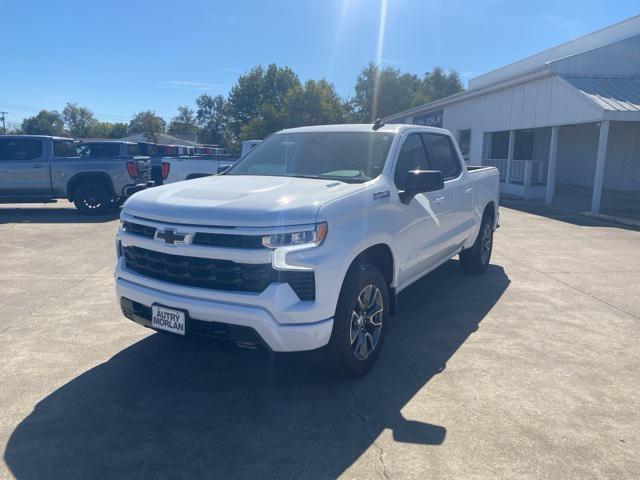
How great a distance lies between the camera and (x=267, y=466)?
2896mm

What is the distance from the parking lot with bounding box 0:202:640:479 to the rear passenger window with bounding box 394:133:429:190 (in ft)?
4.98

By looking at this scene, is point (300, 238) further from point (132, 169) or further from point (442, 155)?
point (132, 169)

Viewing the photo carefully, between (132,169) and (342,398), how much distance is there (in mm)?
11341

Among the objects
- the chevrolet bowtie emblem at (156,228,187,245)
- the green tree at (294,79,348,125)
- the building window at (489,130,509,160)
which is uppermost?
the green tree at (294,79,348,125)

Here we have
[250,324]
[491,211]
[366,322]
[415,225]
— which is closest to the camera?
[250,324]

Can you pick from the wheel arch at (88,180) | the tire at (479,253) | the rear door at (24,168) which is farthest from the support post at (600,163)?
the rear door at (24,168)

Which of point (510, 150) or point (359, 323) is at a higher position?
point (510, 150)

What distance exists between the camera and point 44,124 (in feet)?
363

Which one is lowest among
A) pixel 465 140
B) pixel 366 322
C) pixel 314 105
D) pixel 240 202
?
pixel 366 322

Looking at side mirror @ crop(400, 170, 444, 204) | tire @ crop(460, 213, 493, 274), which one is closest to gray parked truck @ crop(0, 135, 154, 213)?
tire @ crop(460, 213, 493, 274)

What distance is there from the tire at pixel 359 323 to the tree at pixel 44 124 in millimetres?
112544

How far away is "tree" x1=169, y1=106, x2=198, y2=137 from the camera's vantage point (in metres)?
120

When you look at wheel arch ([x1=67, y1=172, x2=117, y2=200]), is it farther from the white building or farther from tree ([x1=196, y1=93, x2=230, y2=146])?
tree ([x1=196, y1=93, x2=230, y2=146])

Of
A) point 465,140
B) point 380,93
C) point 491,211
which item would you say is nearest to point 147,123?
point 380,93
